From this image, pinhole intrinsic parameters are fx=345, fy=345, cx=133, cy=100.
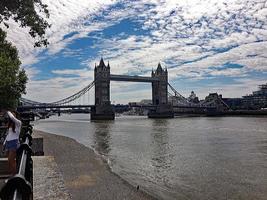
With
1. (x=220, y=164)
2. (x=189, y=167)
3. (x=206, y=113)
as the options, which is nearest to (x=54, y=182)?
(x=189, y=167)

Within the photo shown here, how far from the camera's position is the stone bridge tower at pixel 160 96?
14912 centimetres

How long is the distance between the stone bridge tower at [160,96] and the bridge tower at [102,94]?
22126mm

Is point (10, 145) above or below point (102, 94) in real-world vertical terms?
below

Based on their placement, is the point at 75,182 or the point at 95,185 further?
the point at 75,182

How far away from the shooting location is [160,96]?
6368 inches

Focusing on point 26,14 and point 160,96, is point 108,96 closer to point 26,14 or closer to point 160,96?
point 160,96

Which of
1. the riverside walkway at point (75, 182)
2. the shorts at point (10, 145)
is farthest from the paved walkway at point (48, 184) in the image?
the shorts at point (10, 145)

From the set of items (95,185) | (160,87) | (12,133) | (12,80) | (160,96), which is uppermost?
(160,87)

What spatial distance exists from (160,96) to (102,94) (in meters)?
30.9

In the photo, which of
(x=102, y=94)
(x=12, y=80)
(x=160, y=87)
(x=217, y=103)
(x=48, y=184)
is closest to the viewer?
(x=48, y=184)

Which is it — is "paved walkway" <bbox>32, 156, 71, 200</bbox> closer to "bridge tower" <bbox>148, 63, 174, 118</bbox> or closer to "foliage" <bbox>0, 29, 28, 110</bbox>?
"foliage" <bbox>0, 29, 28, 110</bbox>

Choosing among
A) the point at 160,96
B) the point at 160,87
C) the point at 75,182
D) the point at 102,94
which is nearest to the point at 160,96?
the point at 160,96

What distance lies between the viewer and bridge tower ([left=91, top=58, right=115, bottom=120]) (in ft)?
443

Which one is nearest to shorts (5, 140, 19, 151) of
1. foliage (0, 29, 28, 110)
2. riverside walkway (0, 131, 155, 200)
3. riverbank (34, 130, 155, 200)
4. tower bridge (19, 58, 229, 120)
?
riverside walkway (0, 131, 155, 200)
